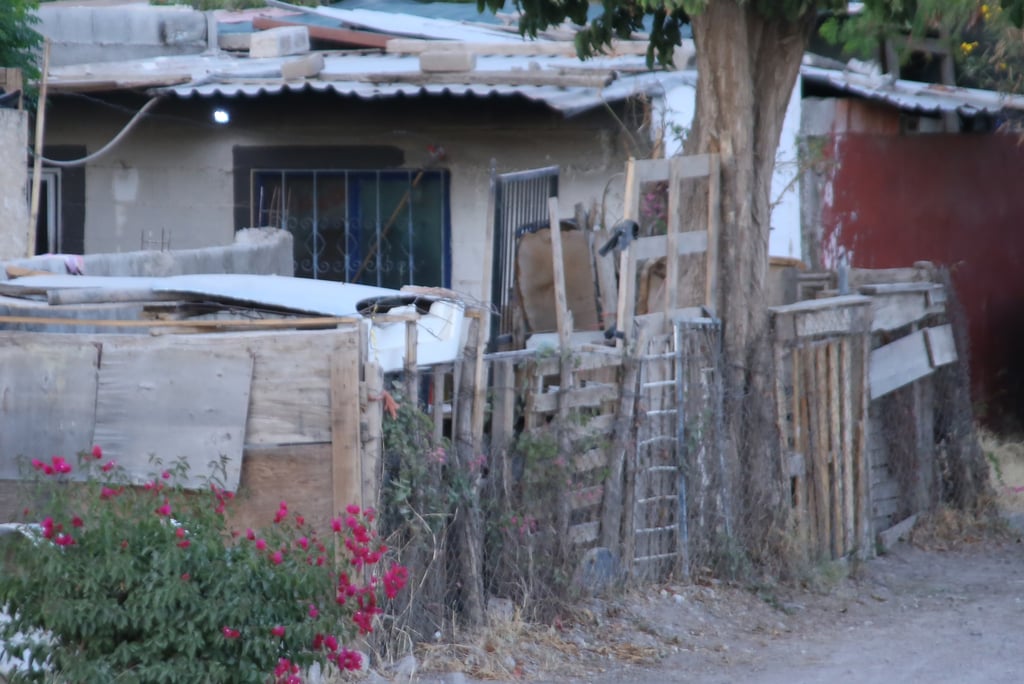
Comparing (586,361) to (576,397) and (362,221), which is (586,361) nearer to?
(576,397)

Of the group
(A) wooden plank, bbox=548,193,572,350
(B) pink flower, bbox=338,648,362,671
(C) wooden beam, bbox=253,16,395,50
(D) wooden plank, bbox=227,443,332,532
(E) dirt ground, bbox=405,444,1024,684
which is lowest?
(E) dirt ground, bbox=405,444,1024,684

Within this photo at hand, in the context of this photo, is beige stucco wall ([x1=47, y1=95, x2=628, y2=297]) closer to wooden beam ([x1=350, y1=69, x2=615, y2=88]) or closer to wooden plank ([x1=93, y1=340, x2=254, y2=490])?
wooden beam ([x1=350, y1=69, x2=615, y2=88])

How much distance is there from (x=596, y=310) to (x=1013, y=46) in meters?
4.74

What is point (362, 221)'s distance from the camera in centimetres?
1147

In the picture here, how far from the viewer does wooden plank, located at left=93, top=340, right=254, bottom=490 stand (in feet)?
18.4

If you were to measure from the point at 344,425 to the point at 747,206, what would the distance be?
364 centimetres

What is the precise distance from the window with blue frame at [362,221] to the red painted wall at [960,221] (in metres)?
3.77

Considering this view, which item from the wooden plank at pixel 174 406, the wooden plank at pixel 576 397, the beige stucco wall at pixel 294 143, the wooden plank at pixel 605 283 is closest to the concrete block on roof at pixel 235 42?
the beige stucco wall at pixel 294 143

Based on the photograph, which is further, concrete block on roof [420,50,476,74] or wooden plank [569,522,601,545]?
concrete block on roof [420,50,476,74]

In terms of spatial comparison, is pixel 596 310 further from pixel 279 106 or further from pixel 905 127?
pixel 905 127

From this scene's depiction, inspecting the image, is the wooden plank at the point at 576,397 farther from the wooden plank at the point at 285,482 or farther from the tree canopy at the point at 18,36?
the tree canopy at the point at 18,36

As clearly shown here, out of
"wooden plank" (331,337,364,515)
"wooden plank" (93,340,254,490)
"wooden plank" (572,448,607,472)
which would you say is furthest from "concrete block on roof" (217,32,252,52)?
"wooden plank" (331,337,364,515)

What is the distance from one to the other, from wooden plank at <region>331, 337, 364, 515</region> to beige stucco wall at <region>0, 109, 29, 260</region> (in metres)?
3.72

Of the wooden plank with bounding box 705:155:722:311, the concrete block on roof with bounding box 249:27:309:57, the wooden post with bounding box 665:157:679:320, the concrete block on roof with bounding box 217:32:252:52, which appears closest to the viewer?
the wooden post with bounding box 665:157:679:320
